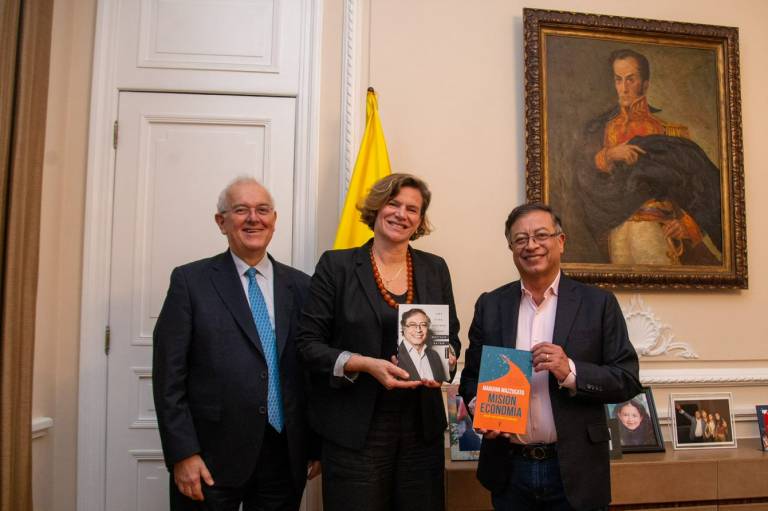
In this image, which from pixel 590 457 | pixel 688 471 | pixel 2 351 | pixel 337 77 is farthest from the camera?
pixel 337 77

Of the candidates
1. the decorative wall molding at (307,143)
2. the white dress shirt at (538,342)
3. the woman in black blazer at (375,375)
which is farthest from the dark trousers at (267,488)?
the decorative wall molding at (307,143)

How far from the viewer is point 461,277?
339 cm

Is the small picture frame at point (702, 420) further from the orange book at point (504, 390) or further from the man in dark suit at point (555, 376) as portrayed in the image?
the orange book at point (504, 390)

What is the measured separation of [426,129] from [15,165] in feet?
6.77

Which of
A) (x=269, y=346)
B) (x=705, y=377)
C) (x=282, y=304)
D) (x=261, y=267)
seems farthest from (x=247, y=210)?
(x=705, y=377)

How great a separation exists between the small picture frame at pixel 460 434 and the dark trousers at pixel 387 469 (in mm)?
928

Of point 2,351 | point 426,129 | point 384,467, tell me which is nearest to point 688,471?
point 384,467

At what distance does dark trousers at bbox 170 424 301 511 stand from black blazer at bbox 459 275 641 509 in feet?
2.35

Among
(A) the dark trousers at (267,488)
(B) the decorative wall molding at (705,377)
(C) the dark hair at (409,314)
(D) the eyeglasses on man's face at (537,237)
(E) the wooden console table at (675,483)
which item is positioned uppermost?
(D) the eyeglasses on man's face at (537,237)

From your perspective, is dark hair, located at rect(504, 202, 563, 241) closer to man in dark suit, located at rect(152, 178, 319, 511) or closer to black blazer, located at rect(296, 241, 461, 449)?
black blazer, located at rect(296, 241, 461, 449)

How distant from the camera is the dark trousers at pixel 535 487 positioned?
1.86 meters

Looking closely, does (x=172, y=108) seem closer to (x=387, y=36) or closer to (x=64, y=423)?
(x=387, y=36)

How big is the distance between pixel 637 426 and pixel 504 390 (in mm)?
1740

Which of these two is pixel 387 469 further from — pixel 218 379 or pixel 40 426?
pixel 40 426
